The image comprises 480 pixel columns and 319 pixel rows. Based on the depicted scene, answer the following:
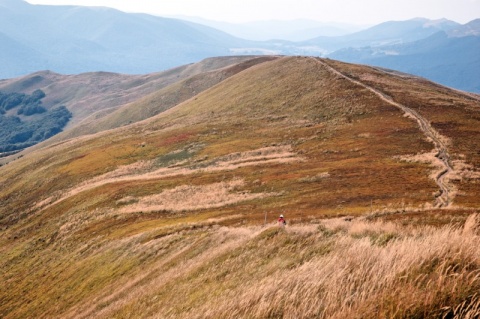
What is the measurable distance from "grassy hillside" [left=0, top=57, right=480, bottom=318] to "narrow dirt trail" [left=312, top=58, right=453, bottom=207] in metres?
0.36

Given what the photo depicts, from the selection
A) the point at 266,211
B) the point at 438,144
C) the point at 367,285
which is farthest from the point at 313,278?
the point at 438,144

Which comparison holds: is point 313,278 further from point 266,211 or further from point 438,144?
point 438,144

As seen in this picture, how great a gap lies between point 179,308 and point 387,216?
22.5 metres

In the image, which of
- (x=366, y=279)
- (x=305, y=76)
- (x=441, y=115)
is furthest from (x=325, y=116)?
(x=366, y=279)

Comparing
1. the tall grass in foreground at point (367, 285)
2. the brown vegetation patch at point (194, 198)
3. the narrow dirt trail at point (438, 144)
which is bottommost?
the brown vegetation patch at point (194, 198)

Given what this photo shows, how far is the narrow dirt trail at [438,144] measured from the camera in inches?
1449

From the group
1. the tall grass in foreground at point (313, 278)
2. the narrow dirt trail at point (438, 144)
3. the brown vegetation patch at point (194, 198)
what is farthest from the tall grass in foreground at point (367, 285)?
the brown vegetation patch at point (194, 198)

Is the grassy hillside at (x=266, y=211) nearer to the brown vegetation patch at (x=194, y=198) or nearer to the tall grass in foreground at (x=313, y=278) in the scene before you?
the tall grass in foreground at (x=313, y=278)

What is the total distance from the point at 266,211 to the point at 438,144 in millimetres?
35083

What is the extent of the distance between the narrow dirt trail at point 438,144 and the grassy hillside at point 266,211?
361 mm

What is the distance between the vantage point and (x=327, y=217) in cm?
3278

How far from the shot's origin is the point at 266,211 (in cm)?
3991

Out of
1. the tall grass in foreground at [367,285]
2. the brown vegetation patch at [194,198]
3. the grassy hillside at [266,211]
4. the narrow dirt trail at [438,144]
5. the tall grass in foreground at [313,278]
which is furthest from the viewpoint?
the brown vegetation patch at [194,198]

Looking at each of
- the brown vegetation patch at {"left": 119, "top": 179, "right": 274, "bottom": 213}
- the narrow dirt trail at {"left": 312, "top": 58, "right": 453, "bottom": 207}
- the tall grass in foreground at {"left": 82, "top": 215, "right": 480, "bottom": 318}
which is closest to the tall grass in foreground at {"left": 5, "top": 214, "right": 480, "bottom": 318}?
the tall grass in foreground at {"left": 82, "top": 215, "right": 480, "bottom": 318}
